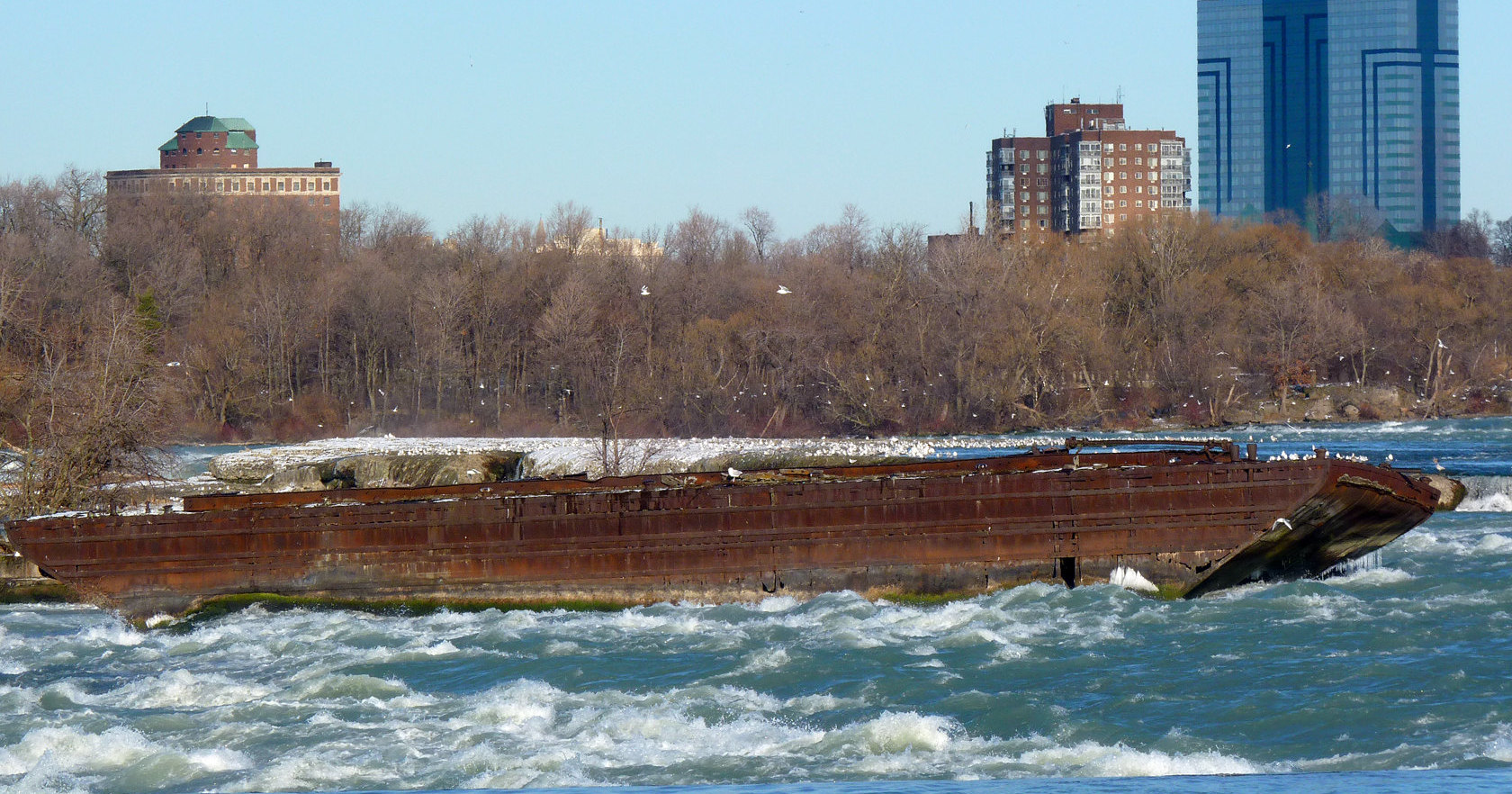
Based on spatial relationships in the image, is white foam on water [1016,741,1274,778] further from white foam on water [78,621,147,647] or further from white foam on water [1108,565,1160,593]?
white foam on water [78,621,147,647]

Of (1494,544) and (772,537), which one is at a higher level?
(772,537)

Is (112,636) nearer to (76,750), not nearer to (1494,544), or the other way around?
(76,750)

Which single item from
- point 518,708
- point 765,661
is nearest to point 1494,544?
point 765,661

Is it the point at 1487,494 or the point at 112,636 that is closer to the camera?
the point at 112,636

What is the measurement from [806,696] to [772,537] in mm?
5777

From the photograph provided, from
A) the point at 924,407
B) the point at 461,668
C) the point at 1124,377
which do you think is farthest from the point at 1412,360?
the point at 461,668

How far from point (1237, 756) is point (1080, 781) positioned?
9.60 ft

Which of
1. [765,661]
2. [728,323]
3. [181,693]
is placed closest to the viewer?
[181,693]

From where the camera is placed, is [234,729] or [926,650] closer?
[234,729]

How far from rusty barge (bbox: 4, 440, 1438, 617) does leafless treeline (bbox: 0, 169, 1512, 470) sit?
5192 centimetres

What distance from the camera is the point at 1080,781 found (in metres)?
13.9

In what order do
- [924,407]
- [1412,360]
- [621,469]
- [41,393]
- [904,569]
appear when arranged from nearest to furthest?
1. [904,569]
2. [41,393]
3. [621,469]
4. [924,407]
5. [1412,360]

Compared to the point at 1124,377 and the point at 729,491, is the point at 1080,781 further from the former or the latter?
the point at 1124,377

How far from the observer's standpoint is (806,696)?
19.0 meters
